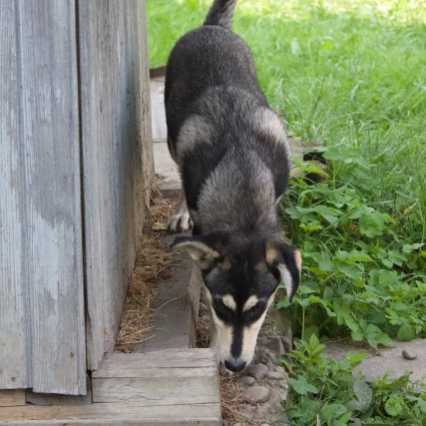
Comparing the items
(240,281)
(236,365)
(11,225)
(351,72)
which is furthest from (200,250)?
(351,72)

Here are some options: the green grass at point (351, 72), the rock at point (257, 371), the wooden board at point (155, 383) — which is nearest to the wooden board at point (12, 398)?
the wooden board at point (155, 383)

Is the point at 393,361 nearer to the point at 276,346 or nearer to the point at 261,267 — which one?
the point at 276,346

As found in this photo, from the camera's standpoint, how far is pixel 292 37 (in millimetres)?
10344

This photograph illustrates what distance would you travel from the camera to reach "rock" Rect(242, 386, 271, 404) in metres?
4.67

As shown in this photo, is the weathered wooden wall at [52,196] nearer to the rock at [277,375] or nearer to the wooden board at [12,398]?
the wooden board at [12,398]

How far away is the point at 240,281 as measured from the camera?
461 cm

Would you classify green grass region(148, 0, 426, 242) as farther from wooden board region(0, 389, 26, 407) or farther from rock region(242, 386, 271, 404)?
wooden board region(0, 389, 26, 407)

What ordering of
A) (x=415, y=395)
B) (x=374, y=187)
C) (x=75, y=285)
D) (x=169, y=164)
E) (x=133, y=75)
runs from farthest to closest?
(x=169, y=164) < (x=374, y=187) < (x=133, y=75) < (x=415, y=395) < (x=75, y=285)

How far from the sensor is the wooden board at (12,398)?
165 inches

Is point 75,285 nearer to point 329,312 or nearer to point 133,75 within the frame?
point 329,312

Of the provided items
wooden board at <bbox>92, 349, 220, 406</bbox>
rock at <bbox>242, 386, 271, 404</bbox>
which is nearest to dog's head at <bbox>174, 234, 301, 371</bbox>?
rock at <bbox>242, 386, 271, 404</bbox>

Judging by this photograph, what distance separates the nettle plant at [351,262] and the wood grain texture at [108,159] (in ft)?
3.45

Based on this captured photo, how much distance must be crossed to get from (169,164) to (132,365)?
3169 mm

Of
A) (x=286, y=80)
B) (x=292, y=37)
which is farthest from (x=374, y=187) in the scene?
(x=292, y=37)
